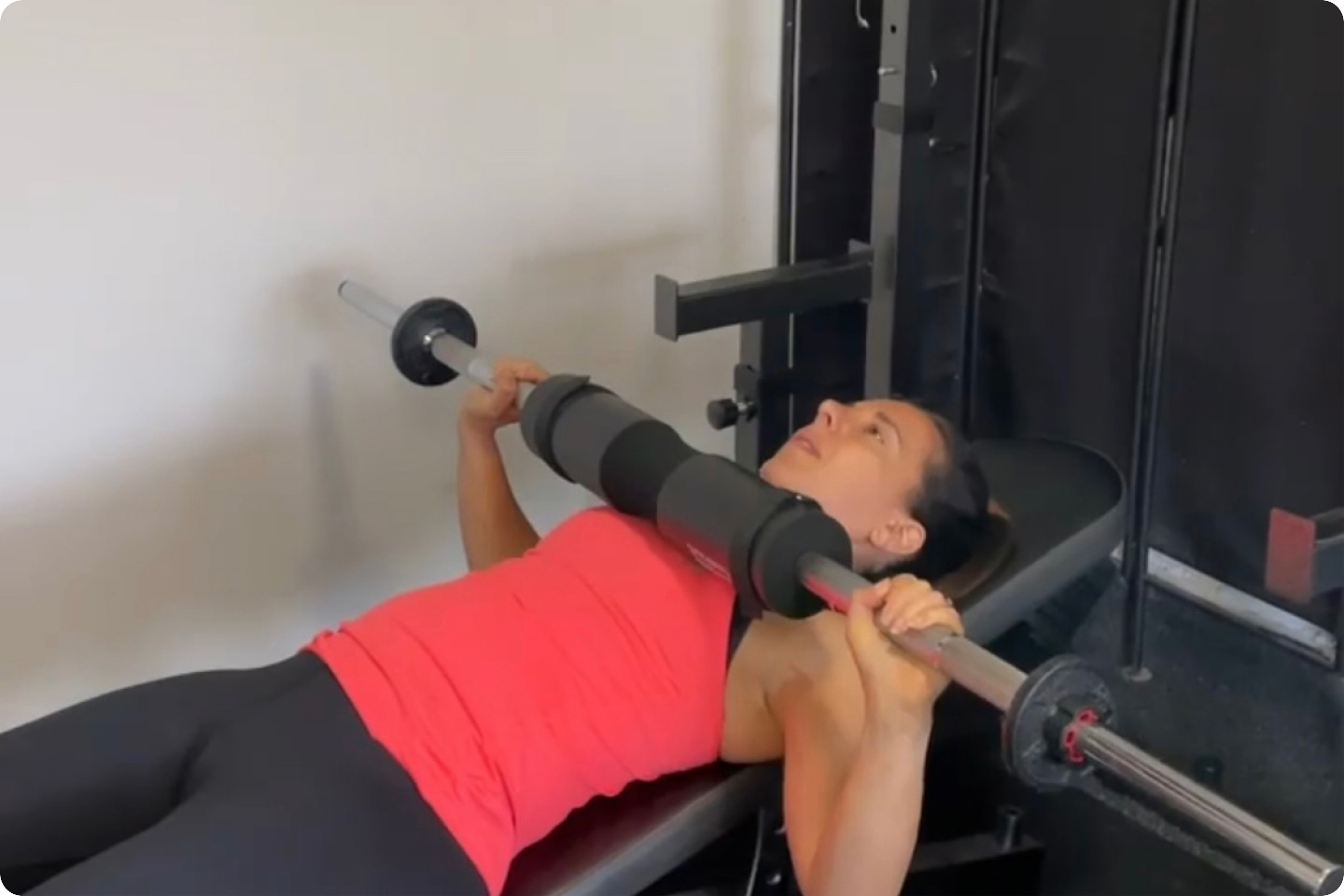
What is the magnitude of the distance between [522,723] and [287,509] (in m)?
0.75

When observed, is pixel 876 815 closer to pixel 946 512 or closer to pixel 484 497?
pixel 946 512

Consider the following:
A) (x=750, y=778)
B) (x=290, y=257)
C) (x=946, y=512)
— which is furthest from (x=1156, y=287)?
(x=290, y=257)

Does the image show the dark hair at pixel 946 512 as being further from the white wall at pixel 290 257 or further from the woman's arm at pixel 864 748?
the white wall at pixel 290 257

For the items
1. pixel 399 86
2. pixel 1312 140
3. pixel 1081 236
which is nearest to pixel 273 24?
pixel 399 86

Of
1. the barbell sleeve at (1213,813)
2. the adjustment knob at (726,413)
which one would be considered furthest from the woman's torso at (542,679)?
the adjustment knob at (726,413)

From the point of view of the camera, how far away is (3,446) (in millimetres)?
1790

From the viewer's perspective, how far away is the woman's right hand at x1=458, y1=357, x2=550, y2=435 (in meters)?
1.74

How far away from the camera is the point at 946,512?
157 cm

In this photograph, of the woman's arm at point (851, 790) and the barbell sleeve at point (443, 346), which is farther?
the barbell sleeve at point (443, 346)

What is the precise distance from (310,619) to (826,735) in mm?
971

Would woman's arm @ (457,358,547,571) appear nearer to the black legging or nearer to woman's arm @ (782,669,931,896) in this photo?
the black legging

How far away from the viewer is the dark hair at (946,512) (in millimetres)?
1562

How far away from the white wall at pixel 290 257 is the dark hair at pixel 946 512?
736 mm

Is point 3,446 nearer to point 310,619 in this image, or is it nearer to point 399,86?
point 310,619
